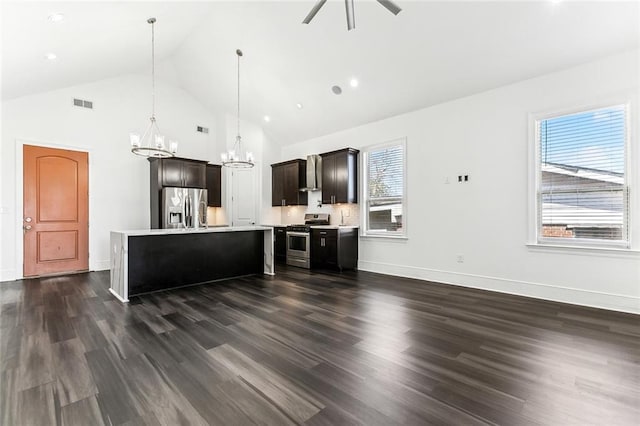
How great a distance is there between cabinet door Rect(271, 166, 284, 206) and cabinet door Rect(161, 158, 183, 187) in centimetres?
234

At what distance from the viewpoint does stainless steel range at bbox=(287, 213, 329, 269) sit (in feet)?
21.2

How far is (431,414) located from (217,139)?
7.76 metres

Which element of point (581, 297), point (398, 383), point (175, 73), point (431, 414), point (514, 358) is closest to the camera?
point (431, 414)

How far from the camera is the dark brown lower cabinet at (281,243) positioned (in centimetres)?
721

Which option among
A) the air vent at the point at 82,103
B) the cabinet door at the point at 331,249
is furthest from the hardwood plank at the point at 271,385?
the air vent at the point at 82,103

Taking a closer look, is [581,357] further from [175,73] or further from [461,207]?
[175,73]

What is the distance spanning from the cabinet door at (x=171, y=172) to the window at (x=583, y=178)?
6.71 metres

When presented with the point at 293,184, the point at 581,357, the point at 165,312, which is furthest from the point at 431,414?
the point at 293,184

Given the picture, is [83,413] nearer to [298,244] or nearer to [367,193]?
[298,244]

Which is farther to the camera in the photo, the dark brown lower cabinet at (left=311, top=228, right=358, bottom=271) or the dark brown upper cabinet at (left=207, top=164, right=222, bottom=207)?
the dark brown upper cabinet at (left=207, top=164, right=222, bottom=207)

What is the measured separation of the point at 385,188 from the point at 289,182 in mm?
2665

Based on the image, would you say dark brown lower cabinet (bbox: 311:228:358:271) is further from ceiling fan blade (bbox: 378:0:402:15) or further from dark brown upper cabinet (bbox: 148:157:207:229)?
ceiling fan blade (bbox: 378:0:402:15)

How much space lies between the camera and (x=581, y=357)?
2420 millimetres

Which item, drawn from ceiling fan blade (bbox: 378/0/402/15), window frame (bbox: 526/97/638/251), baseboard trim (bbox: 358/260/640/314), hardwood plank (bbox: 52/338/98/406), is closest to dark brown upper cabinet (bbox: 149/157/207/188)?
hardwood plank (bbox: 52/338/98/406)
